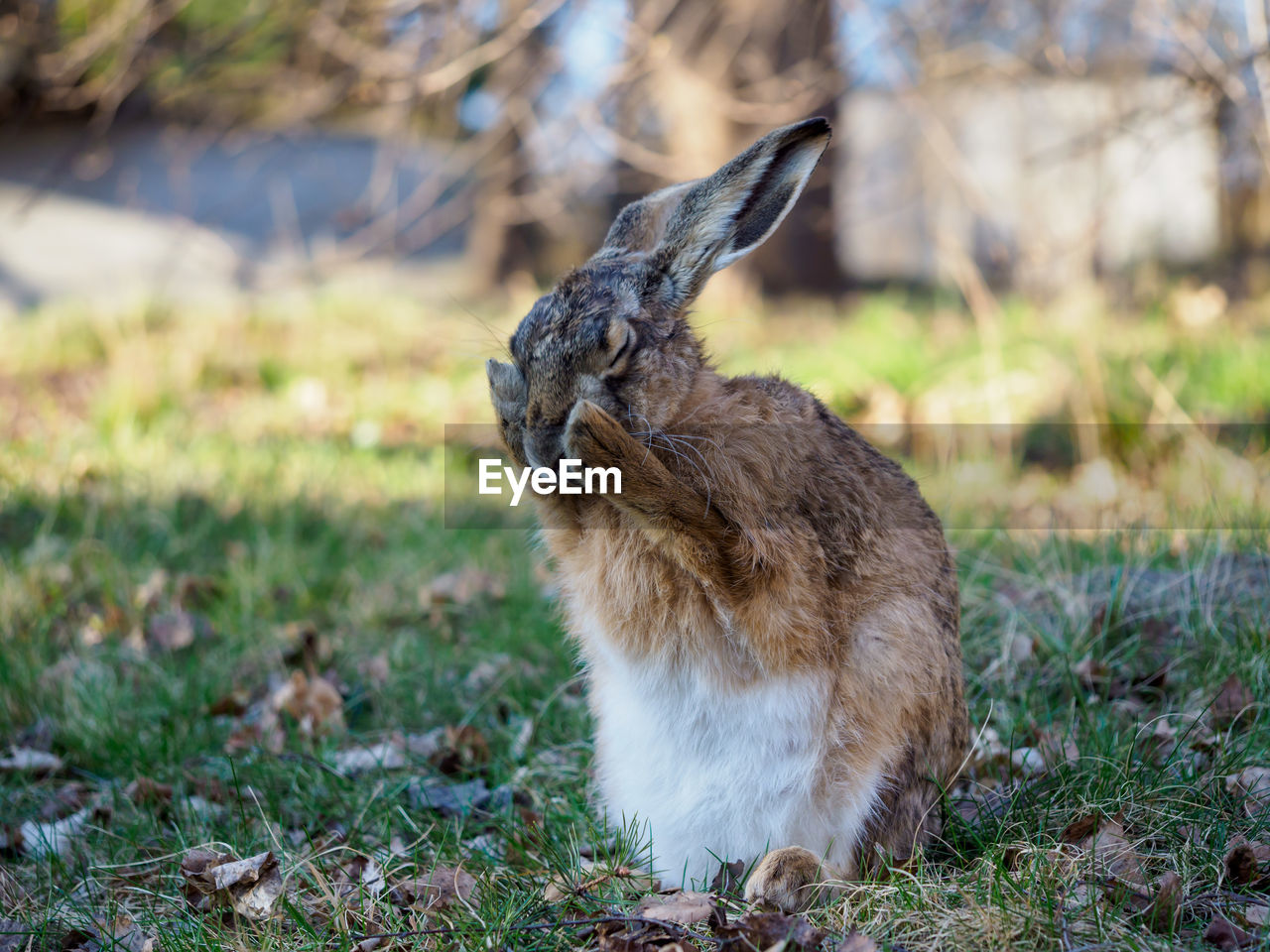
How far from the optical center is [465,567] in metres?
4.30

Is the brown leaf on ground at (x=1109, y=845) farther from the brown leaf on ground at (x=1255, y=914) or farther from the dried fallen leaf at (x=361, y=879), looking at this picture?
the dried fallen leaf at (x=361, y=879)

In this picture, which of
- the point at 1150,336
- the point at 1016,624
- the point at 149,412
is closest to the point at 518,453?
the point at 1016,624

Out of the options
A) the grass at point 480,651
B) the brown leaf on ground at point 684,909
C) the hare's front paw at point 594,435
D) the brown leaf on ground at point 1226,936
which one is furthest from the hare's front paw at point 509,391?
the brown leaf on ground at point 1226,936

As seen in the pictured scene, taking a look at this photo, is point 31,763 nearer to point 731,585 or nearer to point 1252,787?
point 731,585

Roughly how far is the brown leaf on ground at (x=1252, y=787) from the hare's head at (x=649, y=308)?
1370mm

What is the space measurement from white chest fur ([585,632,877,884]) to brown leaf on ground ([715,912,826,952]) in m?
0.24

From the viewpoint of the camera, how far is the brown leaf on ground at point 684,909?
194 cm

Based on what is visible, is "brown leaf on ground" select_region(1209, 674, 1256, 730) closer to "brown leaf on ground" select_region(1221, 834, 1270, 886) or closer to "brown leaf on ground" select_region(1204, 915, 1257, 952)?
"brown leaf on ground" select_region(1221, 834, 1270, 886)

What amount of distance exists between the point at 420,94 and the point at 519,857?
163 inches

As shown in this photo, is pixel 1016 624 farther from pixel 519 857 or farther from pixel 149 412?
pixel 149 412


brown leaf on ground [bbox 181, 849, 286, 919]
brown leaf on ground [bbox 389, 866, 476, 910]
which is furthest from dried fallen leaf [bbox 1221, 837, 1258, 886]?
brown leaf on ground [bbox 181, 849, 286, 919]

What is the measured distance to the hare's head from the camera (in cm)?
204

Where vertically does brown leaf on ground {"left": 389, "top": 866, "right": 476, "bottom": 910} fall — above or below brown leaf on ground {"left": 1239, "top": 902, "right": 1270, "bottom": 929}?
below

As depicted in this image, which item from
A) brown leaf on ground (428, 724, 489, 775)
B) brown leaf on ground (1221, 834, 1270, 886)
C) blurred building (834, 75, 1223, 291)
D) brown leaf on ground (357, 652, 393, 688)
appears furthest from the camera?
blurred building (834, 75, 1223, 291)
